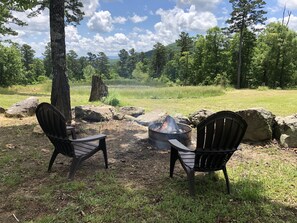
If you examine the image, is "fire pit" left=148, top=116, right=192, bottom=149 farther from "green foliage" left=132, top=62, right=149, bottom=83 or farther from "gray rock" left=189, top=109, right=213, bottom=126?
"green foliage" left=132, top=62, right=149, bottom=83

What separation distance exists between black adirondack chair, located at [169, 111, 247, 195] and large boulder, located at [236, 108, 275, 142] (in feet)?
7.53

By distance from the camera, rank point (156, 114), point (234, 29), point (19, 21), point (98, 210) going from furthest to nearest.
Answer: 1. point (234, 29)
2. point (19, 21)
3. point (156, 114)
4. point (98, 210)

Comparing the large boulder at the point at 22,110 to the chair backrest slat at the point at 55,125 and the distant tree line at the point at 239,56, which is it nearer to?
the chair backrest slat at the point at 55,125

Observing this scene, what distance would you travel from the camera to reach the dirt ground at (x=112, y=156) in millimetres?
3455

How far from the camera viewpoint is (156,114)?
6969 millimetres

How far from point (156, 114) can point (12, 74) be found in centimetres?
3642

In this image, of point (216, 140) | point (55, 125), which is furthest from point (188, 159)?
point (55, 125)

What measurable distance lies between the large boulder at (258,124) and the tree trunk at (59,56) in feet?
11.9

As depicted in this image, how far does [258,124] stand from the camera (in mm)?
5164

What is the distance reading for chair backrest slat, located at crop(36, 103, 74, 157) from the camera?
10.9 ft

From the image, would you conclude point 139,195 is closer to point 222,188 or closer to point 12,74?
point 222,188

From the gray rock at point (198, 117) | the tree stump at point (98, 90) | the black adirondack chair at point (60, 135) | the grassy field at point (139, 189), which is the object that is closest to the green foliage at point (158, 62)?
the tree stump at point (98, 90)

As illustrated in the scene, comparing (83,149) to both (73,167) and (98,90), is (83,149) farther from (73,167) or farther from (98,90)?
(98,90)

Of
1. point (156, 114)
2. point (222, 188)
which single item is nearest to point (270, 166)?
point (222, 188)
